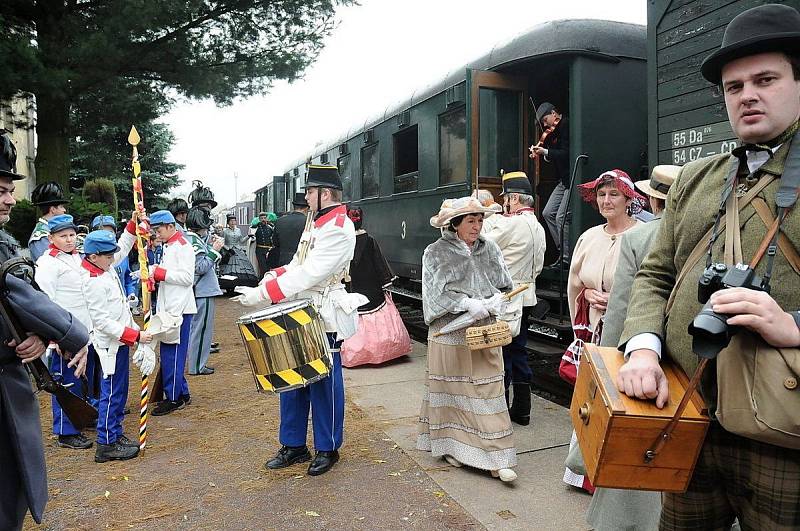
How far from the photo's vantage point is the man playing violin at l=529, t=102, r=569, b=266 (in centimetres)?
633

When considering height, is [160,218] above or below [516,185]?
below

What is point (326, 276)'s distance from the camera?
3.97m

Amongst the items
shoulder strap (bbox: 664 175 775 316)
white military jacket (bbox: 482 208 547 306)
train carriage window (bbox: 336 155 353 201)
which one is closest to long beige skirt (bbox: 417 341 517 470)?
white military jacket (bbox: 482 208 547 306)

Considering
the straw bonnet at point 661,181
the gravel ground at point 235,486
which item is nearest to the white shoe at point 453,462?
the gravel ground at point 235,486

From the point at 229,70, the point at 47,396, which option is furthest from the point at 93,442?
the point at 229,70

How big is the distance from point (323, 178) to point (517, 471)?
237cm

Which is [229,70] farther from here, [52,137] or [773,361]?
[773,361]

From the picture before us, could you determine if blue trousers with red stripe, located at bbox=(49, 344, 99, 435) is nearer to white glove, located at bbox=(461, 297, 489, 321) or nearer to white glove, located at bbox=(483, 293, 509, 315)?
white glove, located at bbox=(461, 297, 489, 321)

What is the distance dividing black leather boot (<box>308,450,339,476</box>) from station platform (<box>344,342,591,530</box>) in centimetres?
56

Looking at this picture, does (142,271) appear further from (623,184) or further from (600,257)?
(623,184)

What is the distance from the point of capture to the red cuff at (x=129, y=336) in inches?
168

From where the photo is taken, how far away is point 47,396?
638 cm

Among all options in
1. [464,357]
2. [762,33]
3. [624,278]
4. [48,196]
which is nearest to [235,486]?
[464,357]

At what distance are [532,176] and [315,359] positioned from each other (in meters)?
4.46
